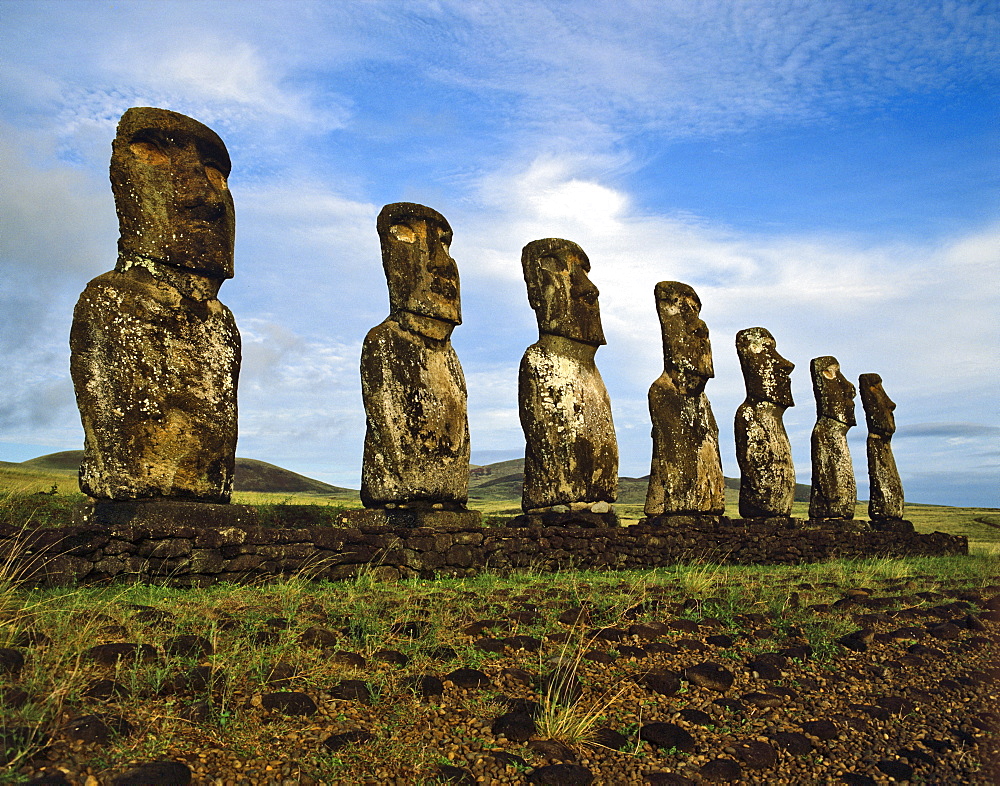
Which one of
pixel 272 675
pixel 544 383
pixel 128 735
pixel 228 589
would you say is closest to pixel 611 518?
pixel 544 383

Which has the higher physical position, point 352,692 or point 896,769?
point 352,692

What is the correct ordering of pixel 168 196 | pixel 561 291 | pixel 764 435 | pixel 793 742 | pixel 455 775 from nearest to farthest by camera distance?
1. pixel 455 775
2. pixel 793 742
3. pixel 168 196
4. pixel 561 291
5. pixel 764 435

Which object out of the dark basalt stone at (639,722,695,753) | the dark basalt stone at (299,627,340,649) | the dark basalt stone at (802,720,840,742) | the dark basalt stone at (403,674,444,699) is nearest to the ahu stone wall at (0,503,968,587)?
the dark basalt stone at (299,627,340,649)

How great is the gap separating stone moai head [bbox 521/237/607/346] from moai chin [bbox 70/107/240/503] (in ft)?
15.4

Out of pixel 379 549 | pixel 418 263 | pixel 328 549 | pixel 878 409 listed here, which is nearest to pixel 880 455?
pixel 878 409

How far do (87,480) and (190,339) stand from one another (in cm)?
163

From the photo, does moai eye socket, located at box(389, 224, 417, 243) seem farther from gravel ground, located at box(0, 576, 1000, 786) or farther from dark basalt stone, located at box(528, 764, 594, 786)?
dark basalt stone, located at box(528, 764, 594, 786)

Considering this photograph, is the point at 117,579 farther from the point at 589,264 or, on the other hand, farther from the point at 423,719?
the point at 589,264

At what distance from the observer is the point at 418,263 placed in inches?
393

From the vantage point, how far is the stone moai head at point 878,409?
19062 mm

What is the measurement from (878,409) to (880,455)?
111 cm

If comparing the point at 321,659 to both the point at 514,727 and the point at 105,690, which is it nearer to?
the point at 105,690

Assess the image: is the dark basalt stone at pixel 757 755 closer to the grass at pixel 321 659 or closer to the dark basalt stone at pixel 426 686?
the grass at pixel 321 659

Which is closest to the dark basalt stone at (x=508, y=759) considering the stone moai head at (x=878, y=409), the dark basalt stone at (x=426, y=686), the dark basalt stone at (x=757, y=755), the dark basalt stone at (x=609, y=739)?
the dark basalt stone at (x=609, y=739)
